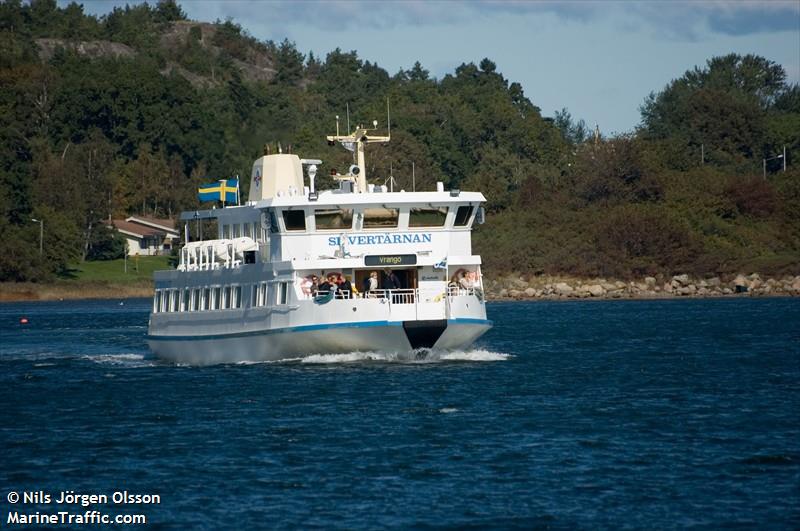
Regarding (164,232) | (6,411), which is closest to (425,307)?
(6,411)

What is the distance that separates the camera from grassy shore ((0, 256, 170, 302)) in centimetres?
13662

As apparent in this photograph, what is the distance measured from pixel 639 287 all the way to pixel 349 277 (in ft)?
252

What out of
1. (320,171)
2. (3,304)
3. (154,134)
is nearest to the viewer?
(3,304)

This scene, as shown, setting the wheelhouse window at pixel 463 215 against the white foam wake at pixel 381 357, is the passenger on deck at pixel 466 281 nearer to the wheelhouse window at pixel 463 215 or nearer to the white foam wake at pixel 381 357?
the wheelhouse window at pixel 463 215

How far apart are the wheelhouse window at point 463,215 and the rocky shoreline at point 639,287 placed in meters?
69.7

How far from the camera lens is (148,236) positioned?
153375 millimetres

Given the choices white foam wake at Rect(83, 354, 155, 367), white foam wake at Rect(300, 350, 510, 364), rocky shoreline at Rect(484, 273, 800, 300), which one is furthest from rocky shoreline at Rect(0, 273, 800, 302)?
white foam wake at Rect(300, 350, 510, 364)

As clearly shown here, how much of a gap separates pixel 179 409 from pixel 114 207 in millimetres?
124855

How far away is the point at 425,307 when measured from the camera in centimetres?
4647

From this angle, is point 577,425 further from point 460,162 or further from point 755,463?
point 460,162

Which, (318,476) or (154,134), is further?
(154,134)

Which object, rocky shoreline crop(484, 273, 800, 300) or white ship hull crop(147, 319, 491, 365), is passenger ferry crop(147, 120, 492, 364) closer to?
white ship hull crop(147, 319, 491, 365)

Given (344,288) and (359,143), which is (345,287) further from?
(359,143)

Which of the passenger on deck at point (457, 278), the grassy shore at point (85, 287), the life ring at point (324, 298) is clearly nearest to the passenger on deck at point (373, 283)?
the life ring at point (324, 298)
